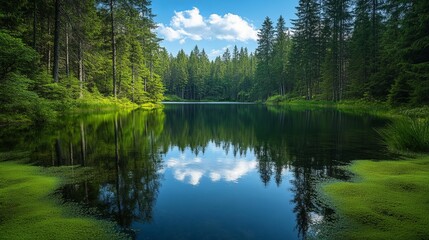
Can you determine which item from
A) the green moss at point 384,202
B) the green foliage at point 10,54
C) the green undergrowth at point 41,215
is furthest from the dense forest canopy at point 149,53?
the green moss at point 384,202

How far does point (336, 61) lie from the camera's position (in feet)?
Answer: 157

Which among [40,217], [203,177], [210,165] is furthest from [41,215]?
[210,165]

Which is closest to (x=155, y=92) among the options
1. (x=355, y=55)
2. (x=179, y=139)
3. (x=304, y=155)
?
(x=355, y=55)

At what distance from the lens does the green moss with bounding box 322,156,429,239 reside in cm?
437

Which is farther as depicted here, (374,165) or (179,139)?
(179,139)

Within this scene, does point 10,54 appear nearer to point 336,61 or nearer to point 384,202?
point 384,202

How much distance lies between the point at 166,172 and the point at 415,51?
894 inches

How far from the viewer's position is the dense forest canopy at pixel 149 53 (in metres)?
18.8

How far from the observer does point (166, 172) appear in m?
8.52

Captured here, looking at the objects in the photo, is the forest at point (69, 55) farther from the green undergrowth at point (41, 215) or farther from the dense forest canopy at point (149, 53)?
the green undergrowth at point (41, 215)

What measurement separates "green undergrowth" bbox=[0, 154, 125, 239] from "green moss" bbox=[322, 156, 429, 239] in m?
3.88

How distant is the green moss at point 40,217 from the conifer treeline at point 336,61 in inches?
858

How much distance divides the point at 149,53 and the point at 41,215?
5073 cm

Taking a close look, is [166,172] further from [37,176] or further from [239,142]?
[239,142]
